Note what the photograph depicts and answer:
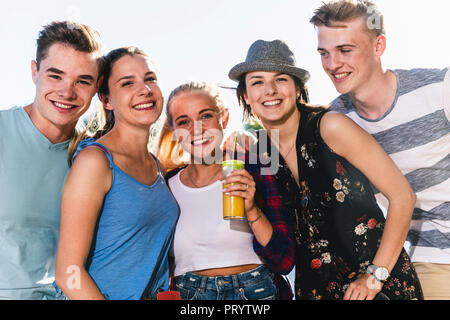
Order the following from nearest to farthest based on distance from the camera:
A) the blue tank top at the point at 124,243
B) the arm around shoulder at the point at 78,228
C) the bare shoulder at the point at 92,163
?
the arm around shoulder at the point at 78,228 < the bare shoulder at the point at 92,163 < the blue tank top at the point at 124,243

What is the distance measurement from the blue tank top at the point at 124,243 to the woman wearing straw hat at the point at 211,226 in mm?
245

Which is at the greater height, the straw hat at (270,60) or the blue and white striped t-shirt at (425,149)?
the straw hat at (270,60)

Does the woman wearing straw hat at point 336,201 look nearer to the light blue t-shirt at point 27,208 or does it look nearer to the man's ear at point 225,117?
the man's ear at point 225,117

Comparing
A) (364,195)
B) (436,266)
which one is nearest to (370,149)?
(364,195)

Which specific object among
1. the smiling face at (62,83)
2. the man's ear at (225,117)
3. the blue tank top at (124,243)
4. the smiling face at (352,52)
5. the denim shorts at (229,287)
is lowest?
the denim shorts at (229,287)

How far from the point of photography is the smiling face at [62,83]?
8.34 feet

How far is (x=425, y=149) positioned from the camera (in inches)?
105

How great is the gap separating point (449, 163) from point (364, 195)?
75cm

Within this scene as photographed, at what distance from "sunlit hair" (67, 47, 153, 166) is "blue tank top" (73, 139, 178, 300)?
36 cm

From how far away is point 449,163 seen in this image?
105 inches

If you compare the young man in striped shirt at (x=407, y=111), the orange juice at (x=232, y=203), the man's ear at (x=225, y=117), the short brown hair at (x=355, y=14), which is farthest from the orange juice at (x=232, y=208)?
the short brown hair at (x=355, y=14)

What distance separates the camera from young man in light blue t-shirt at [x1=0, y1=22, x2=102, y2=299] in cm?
234

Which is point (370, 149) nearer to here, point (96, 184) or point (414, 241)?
point (414, 241)

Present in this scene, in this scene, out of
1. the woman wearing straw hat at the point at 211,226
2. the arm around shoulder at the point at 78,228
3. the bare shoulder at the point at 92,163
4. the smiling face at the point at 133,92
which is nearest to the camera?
the arm around shoulder at the point at 78,228
